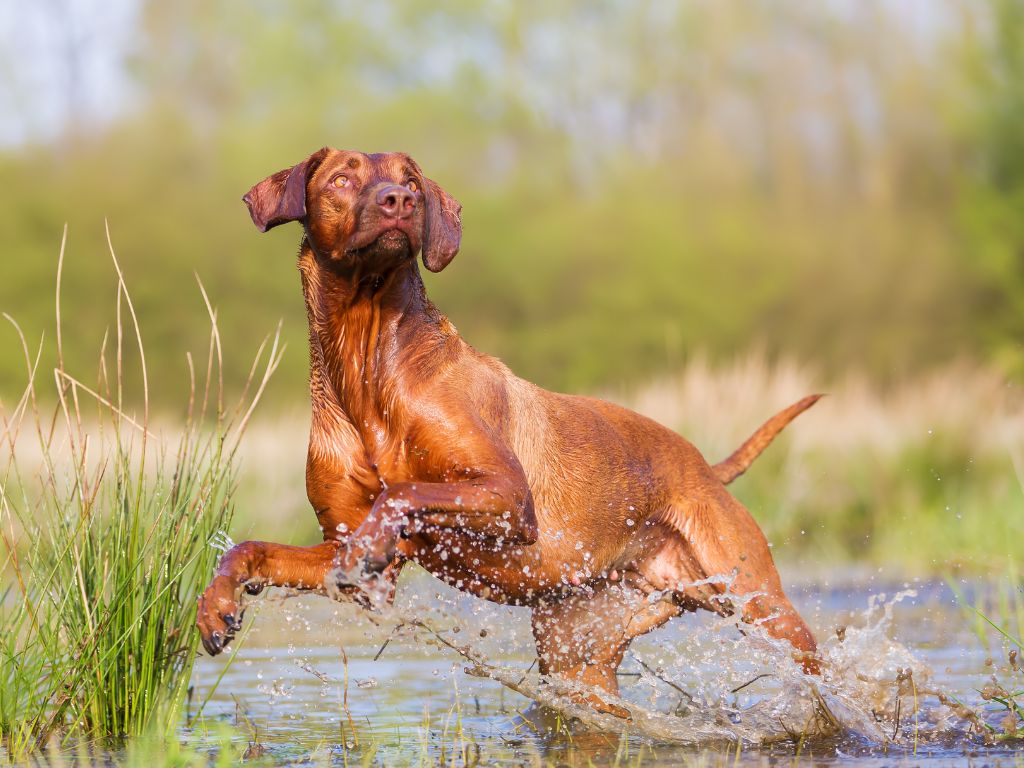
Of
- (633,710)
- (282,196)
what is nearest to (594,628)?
(633,710)

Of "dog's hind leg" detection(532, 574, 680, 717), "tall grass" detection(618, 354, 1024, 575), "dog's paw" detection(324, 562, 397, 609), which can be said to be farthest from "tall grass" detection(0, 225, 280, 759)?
"tall grass" detection(618, 354, 1024, 575)

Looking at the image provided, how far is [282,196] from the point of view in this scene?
15.2ft


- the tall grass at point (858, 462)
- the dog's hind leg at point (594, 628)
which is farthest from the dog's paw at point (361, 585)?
the tall grass at point (858, 462)

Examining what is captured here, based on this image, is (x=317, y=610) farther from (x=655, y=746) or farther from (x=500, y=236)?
(x=500, y=236)

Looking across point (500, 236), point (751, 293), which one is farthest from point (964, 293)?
point (500, 236)

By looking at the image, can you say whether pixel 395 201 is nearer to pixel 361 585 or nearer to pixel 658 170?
pixel 361 585

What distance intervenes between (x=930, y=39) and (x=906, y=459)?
83.5 feet

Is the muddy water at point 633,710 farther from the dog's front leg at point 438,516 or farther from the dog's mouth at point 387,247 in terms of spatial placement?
the dog's mouth at point 387,247

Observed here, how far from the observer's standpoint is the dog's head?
177 inches

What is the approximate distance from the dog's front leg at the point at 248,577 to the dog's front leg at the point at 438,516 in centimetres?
14

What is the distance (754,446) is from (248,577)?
7.84 ft

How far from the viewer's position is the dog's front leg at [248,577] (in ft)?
14.0

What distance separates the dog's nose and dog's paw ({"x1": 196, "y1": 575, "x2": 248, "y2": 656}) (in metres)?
1.27

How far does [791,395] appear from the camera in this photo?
41.5 feet
